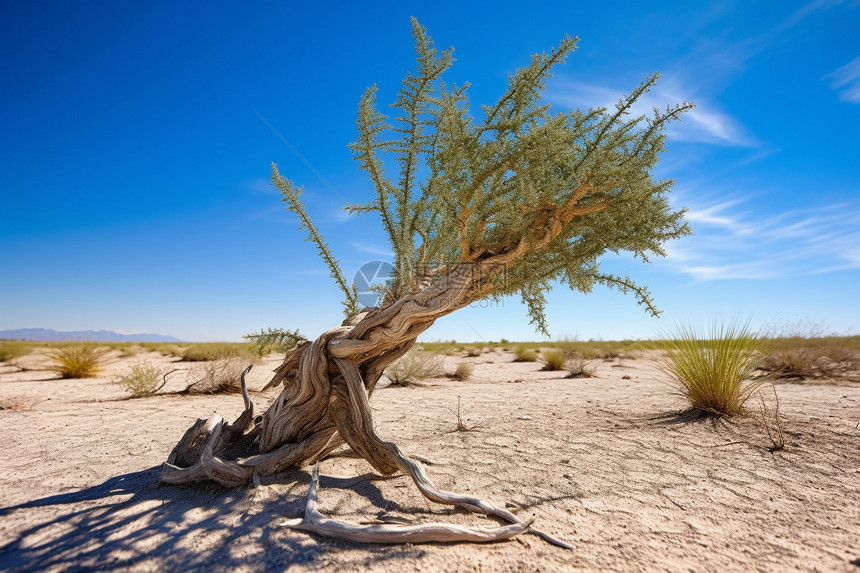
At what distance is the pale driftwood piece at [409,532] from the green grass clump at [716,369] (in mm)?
4151

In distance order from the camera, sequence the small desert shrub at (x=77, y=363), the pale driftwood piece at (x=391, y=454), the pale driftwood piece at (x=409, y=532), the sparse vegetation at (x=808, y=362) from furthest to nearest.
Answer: the small desert shrub at (x=77, y=363), the sparse vegetation at (x=808, y=362), the pale driftwood piece at (x=391, y=454), the pale driftwood piece at (x=409, y=532)

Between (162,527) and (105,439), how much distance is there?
10.0 ft

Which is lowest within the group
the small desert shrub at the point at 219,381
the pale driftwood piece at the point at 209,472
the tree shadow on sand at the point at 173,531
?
the tree shadow on sand at the point at 173,531

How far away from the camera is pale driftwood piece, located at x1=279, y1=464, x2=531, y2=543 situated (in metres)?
2.64

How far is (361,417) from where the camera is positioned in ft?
11.9

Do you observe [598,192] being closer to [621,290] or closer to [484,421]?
[621,290]

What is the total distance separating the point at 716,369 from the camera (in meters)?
5.57

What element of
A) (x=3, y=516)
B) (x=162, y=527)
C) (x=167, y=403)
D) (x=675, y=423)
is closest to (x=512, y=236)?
(x=162, y=527)

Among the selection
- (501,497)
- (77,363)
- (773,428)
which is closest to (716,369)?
(773,428)

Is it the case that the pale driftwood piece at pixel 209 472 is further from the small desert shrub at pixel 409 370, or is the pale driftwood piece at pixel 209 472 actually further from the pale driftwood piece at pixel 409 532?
the small desert shrub at pixel 409 370

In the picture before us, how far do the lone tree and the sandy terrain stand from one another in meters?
0.23

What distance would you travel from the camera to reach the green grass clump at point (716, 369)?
5.50 meters

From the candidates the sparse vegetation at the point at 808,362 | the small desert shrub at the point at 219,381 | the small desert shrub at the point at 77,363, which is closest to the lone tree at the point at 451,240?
the small desert shrub at the point at 219,381

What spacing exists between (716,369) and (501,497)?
3906 millimetres
